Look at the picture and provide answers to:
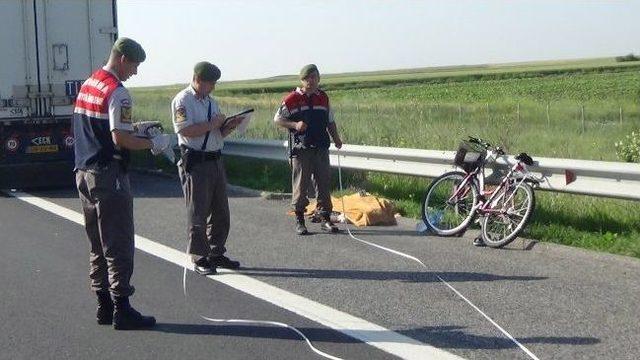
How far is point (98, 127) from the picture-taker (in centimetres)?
635

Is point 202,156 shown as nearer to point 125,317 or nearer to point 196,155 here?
point 196,155

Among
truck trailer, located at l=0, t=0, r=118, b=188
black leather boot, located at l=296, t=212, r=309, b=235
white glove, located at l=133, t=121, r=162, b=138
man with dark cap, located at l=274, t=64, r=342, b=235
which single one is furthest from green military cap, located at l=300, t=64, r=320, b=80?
truck trailer, located at l=0, t=0, r=118, b=188

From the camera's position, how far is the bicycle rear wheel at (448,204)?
977 cm

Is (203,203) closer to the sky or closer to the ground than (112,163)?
closer to the ground

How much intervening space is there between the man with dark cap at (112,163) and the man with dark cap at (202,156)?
1429 mm

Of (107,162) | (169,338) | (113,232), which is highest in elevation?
(107,162)

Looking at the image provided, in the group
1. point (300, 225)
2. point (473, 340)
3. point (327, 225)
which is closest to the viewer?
point (473, 340)

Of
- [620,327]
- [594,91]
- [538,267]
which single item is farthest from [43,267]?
[594,91]

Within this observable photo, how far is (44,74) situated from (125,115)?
9.28 meters

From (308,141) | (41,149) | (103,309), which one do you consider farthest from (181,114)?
(41,149)

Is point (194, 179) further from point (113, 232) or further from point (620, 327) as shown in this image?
point (620, 327)

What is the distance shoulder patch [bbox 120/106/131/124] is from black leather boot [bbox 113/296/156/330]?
116cm

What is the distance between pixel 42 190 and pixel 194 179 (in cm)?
738

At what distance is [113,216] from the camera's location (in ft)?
21.0
